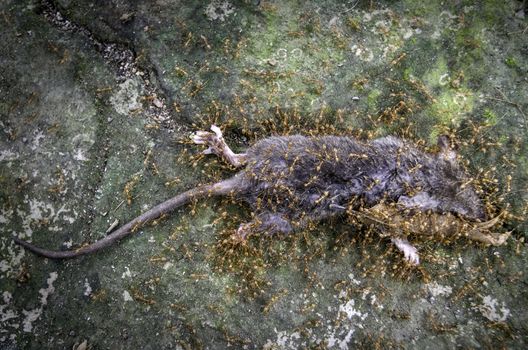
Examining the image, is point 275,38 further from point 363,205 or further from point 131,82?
point 363,205

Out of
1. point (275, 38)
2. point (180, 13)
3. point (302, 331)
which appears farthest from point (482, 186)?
point (180, 13)

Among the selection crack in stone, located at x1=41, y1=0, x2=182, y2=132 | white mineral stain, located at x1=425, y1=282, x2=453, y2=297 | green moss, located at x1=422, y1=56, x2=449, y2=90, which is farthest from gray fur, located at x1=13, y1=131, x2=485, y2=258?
green moss, located at x1=422, y1=56, x2=449, y2=90

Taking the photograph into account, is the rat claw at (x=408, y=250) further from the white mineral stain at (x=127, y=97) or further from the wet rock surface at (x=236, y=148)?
the white mineral stain at (x=127, y=97)

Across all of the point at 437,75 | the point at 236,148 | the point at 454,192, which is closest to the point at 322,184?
the point at 236,148

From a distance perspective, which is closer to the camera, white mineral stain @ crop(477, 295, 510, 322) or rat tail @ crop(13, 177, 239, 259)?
rat tail @ crop(13, 177, 239, 259)

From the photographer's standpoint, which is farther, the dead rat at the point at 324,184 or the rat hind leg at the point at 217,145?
the rat hind leg at the point at 217,145

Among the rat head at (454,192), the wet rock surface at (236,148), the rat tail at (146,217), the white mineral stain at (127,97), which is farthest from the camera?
the white mineral stain at (127,97)

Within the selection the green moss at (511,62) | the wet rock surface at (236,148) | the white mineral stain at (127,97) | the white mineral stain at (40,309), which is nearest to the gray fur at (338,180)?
the wet rock surface at (236,148)

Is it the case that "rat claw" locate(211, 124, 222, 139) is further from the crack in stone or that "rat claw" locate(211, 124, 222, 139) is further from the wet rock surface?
the crack in stone
